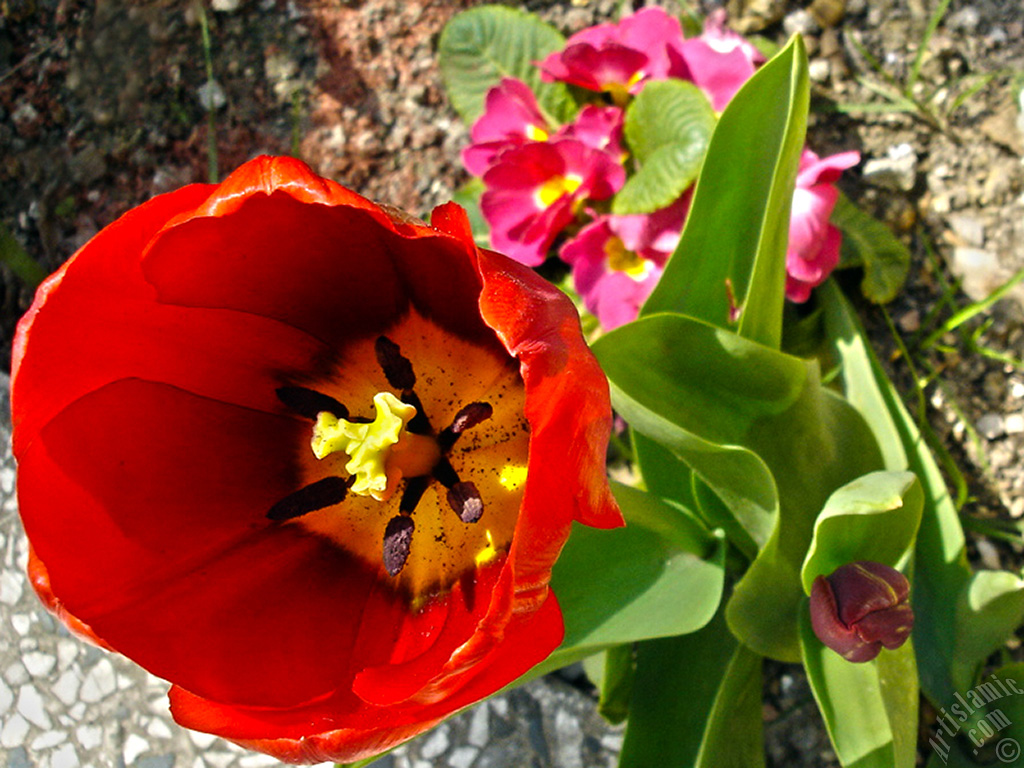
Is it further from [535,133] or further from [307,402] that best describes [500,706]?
[535,133]

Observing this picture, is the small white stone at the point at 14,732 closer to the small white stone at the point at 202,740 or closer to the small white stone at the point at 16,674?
the small white stone at the point at 16,674

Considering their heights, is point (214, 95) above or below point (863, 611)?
below

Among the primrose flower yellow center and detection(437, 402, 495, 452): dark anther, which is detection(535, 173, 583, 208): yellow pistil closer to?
the primrose flower yellow center

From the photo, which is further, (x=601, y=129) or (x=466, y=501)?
(x=601, y=129)

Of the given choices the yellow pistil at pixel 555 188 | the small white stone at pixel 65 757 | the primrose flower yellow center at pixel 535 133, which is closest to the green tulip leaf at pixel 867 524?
the yellow pistil at pixel 555 188

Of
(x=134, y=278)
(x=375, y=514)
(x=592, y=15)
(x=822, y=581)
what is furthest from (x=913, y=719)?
(x=592, y=15)

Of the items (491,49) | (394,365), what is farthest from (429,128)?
(394,365)

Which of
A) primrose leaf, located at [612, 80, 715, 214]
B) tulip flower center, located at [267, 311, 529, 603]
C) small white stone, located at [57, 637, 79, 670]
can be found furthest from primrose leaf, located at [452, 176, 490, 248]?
small white stone, located at [57, 637, 79, 670]
